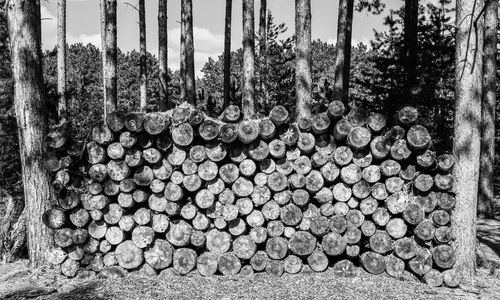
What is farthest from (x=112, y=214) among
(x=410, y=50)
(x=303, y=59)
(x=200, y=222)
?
(x=410, y=50)

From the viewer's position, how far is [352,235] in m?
5.93

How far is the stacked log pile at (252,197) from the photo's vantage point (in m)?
5.89

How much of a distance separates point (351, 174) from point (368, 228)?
31.1 inches

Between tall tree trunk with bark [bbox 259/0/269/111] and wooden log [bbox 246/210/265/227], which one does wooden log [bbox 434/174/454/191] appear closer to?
wooden log [bbox 246/210/265/227]

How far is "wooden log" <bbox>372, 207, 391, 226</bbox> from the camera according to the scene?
592 centimetres

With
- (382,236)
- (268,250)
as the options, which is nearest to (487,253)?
(382,236)

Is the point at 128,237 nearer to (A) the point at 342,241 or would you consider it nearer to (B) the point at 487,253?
(A) the point at 342,241

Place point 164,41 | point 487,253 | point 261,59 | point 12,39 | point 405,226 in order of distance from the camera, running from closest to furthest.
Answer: point 405,226, point 12,39, point 487,253, point 164,41, point 261,59

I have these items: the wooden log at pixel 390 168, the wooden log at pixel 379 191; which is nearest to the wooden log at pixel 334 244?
the wooden log at pixel 379 191

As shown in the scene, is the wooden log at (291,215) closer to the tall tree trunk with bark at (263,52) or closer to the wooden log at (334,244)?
the wooden log at (334,244)

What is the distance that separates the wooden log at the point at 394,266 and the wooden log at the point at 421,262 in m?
0.13

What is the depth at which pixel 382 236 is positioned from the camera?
5879mm

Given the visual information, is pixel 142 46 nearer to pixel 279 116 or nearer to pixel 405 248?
pixel 279 116

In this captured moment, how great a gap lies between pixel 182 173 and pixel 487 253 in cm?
566
